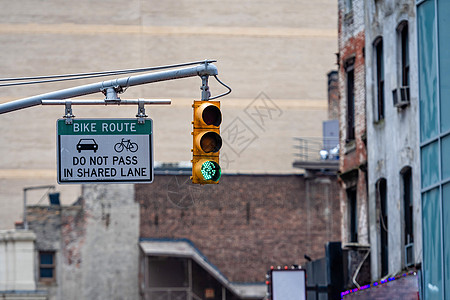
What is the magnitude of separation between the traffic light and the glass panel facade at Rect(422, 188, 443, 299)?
5.95 m

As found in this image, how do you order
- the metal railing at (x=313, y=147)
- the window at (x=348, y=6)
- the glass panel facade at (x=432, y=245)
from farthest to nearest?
the metal railing at (x=313, y=147) < the window at (x=348, y=6) < the glass panel facade at (x=432, y=245)

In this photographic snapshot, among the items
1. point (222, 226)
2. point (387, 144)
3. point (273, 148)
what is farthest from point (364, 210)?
point (273, 148)

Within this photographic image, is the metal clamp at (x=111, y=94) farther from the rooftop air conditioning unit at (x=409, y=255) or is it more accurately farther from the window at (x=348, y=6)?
the window at (x=348, y=6)

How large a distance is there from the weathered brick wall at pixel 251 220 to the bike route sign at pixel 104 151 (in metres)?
37.5

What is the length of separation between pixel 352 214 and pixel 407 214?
6403 millimetres

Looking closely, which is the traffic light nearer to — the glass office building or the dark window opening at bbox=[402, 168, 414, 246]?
the glass office building

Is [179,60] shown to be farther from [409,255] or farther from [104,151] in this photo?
[104,151]

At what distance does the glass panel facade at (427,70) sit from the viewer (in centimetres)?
2064

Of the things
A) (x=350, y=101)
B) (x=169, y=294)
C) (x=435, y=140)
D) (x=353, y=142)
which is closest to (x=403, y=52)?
(x=353, y=142)

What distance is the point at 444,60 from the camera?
20.2 metres

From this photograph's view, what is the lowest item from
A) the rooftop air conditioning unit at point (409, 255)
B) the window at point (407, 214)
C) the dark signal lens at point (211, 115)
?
the rooftop air conditioning unit at point (409, 255)

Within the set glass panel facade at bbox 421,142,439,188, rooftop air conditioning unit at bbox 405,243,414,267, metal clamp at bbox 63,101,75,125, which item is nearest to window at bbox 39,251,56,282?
rooftop air conditioning unit at bbox 405,243,414,267

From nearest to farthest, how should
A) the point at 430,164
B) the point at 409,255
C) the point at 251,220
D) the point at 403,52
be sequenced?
the point at 430,164, the point at 409,255, the point at 403,52, the point at 251,220

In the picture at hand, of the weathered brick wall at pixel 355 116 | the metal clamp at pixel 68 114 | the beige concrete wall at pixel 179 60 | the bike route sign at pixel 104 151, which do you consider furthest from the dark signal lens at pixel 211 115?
the beige concrete wall at pixel 179 60
